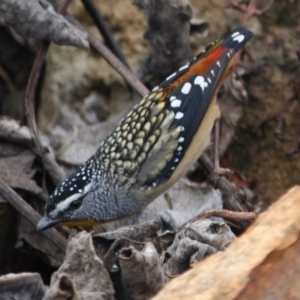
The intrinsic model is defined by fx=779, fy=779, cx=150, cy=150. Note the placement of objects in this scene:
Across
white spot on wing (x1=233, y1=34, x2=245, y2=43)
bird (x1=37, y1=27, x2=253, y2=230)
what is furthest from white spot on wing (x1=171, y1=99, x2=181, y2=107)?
white spot on wing (x1=233, y1=34, x2=245, y2=43)

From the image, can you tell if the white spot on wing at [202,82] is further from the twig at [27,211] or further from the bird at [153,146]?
the twig at [27,211]

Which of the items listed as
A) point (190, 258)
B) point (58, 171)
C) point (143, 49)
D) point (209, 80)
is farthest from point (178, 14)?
point (190, 258)

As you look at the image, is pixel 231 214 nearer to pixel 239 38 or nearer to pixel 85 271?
pixel 85 271

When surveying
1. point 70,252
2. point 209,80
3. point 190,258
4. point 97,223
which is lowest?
point 97,223

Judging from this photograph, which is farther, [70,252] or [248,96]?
[248,96]

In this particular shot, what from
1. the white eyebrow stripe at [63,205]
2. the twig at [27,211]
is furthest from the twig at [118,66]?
the twig at [27,211]

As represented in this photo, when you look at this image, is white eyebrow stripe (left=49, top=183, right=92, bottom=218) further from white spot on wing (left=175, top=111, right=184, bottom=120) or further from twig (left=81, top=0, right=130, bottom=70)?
twig (left=81, top=0, right=130, bottom=70)

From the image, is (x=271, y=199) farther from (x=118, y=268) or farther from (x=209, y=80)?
(x=118, y=268)

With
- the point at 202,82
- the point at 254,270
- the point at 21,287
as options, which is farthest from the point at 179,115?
the point at 254,270

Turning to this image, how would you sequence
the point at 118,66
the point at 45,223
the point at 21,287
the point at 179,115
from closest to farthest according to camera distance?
the point at 21,287
the point at 45,223
the point at 179,115
the point at 118,66
